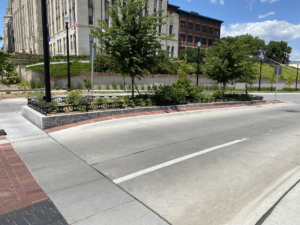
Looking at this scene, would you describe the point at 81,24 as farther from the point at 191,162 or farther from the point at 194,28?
the point at 191,162

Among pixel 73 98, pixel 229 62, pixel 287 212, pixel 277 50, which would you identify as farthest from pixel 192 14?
pixel 287 212

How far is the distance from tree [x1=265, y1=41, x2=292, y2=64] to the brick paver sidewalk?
105 meters

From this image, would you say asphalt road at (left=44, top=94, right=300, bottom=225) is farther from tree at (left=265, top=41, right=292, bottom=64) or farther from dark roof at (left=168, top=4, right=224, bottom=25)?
tree at (left=265, top=41, right=292, bottom=64)

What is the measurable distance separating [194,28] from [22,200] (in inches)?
2911

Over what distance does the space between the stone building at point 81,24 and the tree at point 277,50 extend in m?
29.6

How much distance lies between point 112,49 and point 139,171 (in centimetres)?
789

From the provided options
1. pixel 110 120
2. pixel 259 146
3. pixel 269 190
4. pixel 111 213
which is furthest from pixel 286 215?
pixel 110 120

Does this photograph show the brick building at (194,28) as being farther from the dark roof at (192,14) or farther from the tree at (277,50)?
the tree at (277,50)

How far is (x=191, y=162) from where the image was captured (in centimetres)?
544

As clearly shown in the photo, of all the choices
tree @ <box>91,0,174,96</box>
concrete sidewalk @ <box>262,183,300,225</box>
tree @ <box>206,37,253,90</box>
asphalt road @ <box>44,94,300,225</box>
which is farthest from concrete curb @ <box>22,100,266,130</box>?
tree @ <box>206,37,253,90</box>

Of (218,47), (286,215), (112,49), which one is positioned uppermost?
(218,47)

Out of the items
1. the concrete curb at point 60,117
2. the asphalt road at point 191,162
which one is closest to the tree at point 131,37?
the concrete curb at point 60,117

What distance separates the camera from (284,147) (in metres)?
6.94

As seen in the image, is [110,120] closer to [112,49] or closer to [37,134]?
[37,134]
